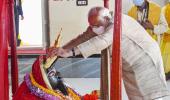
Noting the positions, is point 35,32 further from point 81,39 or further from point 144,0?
point 81,39

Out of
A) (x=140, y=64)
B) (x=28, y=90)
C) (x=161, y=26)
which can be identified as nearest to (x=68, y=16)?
(x=161, y=26)

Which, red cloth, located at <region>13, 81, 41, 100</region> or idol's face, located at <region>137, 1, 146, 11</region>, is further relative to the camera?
idol's face, located at <region>137, 1, 146, 11</region>

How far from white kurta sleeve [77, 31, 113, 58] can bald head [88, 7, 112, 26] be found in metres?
0.10

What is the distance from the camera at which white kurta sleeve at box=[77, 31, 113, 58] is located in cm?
266

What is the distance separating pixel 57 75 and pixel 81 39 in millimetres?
722

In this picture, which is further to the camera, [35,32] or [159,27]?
[35,32]

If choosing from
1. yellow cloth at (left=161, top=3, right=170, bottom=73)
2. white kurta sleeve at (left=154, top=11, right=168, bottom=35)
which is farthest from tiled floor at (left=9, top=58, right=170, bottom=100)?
white kurta sleeve at (left=154, top=11, right=168, bottom=35)

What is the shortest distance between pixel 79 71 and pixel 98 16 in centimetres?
501

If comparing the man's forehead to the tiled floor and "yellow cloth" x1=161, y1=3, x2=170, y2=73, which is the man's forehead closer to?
the tiled floor

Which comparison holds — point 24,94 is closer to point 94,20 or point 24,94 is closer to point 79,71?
point 94,20

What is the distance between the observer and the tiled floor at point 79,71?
6.45m

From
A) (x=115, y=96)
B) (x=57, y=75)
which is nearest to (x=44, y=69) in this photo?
(x=57, y=75)

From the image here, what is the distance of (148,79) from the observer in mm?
3127

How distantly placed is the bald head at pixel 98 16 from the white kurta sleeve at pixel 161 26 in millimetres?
4020
